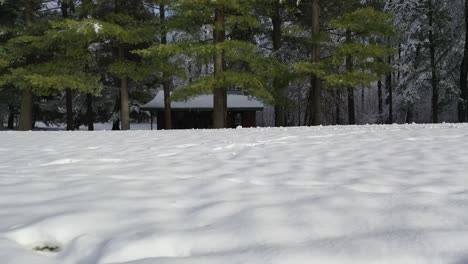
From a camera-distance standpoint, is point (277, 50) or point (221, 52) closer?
point (221, 52)

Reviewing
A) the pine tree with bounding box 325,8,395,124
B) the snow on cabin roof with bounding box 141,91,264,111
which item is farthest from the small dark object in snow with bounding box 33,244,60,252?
the snow on cabin roof with bounding box 141,91,264,111

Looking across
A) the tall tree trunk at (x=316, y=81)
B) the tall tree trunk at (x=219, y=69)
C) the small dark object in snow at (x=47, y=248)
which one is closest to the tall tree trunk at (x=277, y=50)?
the tall tree trunk at (x=316, y=81)

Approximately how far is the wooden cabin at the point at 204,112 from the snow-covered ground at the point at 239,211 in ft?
60.0

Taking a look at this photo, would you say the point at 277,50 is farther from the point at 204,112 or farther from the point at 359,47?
the point at 204,112

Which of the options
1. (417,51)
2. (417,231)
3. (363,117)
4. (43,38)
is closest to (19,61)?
(43,38)

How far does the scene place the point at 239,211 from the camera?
234 centimetres

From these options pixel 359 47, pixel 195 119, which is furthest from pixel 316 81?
pixel 195 119

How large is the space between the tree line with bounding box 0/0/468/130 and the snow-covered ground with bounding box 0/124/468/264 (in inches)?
371

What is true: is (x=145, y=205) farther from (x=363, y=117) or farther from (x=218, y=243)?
(x=363, y=117)

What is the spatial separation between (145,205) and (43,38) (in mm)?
14703

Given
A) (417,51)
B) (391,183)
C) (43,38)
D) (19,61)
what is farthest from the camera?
(417,51)

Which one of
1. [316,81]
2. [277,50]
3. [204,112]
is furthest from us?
[204,112]

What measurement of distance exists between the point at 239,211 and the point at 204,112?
22.0m

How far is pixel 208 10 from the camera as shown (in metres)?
13.5
